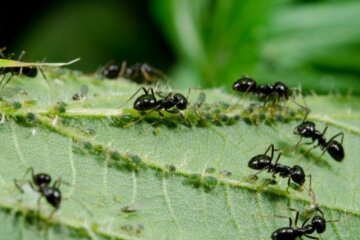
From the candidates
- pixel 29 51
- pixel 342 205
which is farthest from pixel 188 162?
pixel 29 51

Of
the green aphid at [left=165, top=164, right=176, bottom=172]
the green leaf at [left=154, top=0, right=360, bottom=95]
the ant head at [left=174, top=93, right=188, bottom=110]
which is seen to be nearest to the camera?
the green aphid at [left=165, top=164, right=176, bottom=172]

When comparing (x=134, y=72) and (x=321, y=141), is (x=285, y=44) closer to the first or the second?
(x=134, y=72)

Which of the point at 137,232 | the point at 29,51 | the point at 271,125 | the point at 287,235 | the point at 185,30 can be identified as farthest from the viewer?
the point at 29,51

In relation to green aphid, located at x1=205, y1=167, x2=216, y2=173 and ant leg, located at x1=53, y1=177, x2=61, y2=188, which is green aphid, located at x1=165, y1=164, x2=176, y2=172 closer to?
green aphid, located at x1=205, y1=167, x2=216, y2=173

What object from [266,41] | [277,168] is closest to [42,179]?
[277,168]

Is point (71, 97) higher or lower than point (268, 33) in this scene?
lower

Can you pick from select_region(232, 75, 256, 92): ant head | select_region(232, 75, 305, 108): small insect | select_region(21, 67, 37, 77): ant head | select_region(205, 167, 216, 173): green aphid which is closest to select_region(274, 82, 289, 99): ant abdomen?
select_region(232, 75, 305, 108): small insect

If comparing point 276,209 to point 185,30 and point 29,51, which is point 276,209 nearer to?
point 185,30
